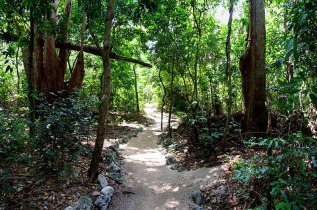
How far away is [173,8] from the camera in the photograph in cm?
713

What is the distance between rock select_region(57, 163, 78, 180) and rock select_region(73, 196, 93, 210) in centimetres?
72

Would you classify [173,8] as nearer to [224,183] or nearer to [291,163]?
[224,183]

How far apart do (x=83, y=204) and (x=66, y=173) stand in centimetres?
94

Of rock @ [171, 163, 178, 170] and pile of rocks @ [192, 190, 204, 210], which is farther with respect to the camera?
rock @ [171, 163, 178, 170]

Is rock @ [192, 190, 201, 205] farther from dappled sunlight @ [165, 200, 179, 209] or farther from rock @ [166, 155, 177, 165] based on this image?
rock @ [166, 155, 177, 165]

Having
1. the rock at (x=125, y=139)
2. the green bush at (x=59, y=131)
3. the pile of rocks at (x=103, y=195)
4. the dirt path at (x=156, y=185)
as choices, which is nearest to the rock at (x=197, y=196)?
the dirt path at (x=156, y=185)

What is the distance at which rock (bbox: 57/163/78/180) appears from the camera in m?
3.59

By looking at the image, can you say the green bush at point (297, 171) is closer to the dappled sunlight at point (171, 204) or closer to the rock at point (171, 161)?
the dappled sunlight at point (171, 204)

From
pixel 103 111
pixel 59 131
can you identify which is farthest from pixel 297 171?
pixel 59 131

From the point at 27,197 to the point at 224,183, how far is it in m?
3.42

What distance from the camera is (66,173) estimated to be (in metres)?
3.75

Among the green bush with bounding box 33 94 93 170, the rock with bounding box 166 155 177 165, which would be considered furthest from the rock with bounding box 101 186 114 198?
the rock with bounding box 166 155 177 165

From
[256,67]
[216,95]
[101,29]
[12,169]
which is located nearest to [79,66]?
[101,29]

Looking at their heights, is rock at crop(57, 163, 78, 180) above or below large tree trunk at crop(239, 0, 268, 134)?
below
